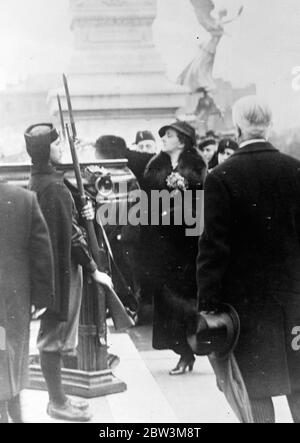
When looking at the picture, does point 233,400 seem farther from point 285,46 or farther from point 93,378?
point 285,46

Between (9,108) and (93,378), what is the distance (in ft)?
5.71

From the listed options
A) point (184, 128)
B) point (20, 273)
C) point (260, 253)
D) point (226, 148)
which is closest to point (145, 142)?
point (184, 128)

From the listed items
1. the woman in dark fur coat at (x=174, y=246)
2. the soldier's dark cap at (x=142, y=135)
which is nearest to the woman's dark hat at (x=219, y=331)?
the woman in dark fur coat at (x=174, y=246)

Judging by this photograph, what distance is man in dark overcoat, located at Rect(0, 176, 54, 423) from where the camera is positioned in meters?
3.76

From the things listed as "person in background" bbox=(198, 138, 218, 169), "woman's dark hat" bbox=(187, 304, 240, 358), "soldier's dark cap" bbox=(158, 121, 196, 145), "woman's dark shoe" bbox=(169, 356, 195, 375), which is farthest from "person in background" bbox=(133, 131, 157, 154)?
"woman's dark shoe" bbox=(169, 356, 195, 375)

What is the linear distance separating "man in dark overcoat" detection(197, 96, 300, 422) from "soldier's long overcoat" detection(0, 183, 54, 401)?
0.95 m

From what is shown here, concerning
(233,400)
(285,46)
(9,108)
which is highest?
(285,46)

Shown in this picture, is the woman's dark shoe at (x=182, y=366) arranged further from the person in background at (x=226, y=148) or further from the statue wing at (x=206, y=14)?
the statue wing at (x=206, y=14)

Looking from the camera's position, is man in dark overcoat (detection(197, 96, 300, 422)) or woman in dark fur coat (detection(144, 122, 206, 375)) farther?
woman in dark fur coat (detection(144, 122, 206, 375))

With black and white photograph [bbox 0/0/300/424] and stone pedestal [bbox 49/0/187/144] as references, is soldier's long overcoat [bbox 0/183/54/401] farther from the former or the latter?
stone pedestal [bbox 49/0/187/144]

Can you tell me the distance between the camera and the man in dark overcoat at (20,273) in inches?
148

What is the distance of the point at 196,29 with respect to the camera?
3984 millimetres

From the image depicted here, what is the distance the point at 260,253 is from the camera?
365cm

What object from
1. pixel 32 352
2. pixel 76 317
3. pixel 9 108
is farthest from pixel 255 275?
pixel 9 108
